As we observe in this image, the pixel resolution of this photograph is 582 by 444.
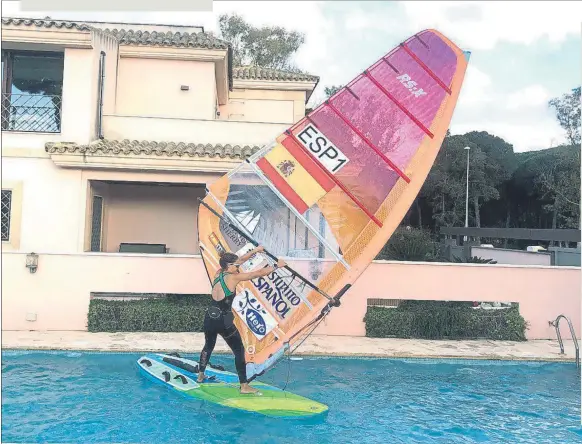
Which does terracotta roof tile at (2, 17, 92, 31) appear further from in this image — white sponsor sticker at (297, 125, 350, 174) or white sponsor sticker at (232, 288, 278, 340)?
white sponsor sticker at (232, 288, 278, 340)

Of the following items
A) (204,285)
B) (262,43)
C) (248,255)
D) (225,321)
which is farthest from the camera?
(262,43)

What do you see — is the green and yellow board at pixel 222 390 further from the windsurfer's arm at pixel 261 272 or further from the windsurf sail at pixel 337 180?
the windsurfer's arm at pixel 261 272

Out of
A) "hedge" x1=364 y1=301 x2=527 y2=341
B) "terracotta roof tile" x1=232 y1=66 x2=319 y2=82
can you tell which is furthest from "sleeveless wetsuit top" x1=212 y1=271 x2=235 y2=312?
"terracotta roof tile" x1=232 y1=66 x2=319 y2=82

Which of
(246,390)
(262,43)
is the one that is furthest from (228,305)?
(262,43)

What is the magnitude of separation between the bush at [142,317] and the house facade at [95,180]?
30 cm

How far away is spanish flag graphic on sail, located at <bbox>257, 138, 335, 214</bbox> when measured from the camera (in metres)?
6.58

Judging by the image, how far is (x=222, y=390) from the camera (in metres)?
7.02

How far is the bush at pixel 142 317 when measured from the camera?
10602mm

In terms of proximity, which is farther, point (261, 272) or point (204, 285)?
point (204, 285)

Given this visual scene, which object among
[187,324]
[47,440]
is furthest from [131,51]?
[47,440]

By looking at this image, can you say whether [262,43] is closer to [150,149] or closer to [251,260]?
[150,149]

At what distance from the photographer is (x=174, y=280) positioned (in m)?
10.9

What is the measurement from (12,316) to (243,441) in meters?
6.98

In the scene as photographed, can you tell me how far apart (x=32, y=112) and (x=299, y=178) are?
8.72m
